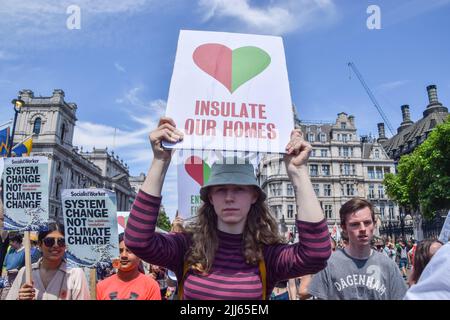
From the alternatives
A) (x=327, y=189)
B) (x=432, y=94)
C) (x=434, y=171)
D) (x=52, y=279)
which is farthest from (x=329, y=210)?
(x=52, y=279)

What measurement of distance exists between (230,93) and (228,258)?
1.05 m

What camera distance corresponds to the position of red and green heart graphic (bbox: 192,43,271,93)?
7.79 feet

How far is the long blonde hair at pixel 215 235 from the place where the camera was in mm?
2090

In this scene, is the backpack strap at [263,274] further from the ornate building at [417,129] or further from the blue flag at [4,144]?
the ornate building at [417,129]

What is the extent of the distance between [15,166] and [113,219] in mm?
1415

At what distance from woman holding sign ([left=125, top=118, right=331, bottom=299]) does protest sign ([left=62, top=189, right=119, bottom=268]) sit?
2.69 metres

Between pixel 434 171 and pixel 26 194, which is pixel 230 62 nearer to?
pixel 26 194

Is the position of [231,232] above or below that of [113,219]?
below

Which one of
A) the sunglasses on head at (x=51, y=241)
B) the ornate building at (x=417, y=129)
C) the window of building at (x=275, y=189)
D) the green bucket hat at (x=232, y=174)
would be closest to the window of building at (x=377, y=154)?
the ornate building at (x=417, y=129)

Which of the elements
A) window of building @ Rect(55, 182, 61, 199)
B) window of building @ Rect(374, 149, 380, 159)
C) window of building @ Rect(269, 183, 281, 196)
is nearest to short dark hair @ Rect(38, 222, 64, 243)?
window of building @ Rect(269, 183, 281, 196)

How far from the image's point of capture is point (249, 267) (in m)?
2.08
